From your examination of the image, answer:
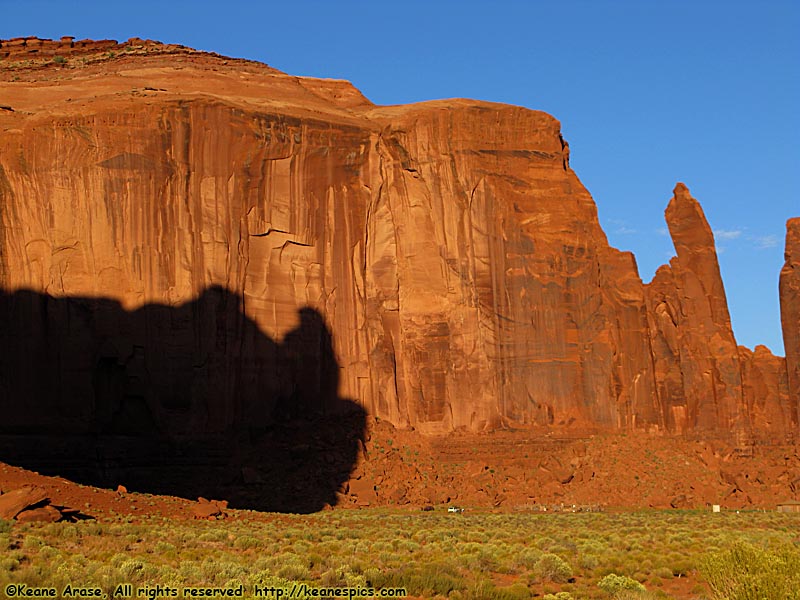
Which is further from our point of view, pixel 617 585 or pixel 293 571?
pixel 617 585

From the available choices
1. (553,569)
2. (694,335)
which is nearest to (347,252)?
(694,335)

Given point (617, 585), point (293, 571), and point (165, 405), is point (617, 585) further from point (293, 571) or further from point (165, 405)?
point (165, 405)

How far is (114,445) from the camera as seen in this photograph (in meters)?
51.2

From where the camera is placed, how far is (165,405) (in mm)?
53188

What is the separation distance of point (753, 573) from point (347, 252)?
43.3 m

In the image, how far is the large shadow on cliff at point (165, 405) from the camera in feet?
166

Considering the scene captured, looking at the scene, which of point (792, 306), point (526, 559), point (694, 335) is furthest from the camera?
point (792, 306)

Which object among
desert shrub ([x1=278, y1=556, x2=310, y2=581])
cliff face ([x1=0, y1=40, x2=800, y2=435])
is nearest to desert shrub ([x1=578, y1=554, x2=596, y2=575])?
desert shrub ([x1=278, y1=556, x2=310, y2=581])

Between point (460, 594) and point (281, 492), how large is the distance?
31.8 metres

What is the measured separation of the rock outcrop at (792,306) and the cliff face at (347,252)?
5745 mm

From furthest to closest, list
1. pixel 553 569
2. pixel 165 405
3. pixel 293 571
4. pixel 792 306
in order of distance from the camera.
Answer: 1. pixel 792 306
2. pixel 165 405
3. pixel 553 569
4. pixel 293 571

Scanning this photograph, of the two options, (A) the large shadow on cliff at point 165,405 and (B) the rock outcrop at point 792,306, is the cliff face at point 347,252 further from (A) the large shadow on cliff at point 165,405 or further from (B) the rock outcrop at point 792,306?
(B) the rock outcrop at point 792,306

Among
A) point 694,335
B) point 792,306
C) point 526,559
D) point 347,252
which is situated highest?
point 347,252

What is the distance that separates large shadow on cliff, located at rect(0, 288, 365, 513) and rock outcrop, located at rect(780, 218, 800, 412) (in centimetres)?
3090
